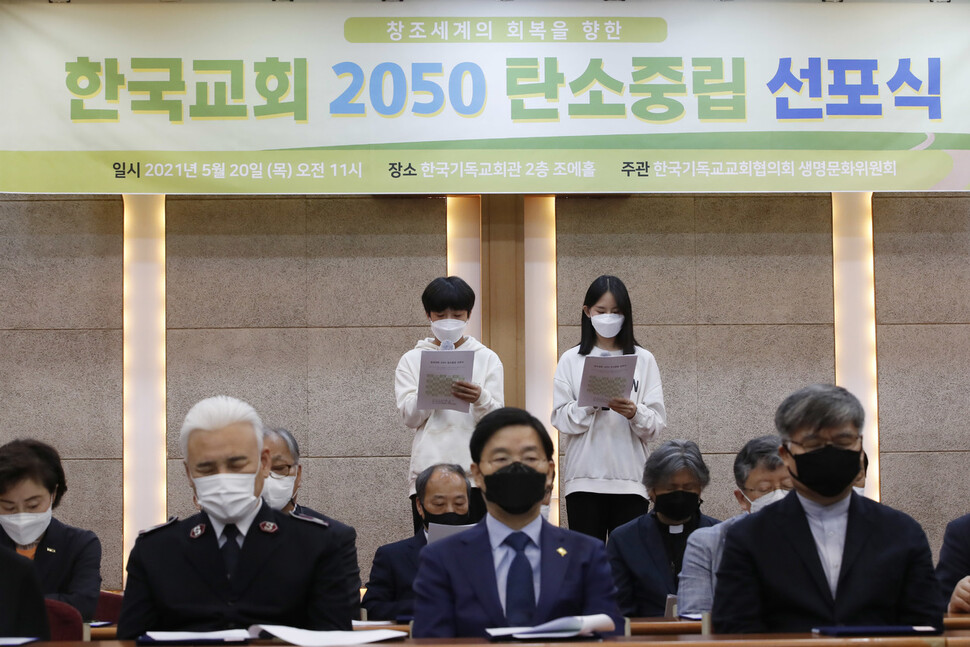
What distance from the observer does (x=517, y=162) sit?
5.27 meters

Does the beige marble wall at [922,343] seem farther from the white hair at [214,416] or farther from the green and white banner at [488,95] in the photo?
the white hair at [214,416]

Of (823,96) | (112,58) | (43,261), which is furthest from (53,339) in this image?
(823,96)

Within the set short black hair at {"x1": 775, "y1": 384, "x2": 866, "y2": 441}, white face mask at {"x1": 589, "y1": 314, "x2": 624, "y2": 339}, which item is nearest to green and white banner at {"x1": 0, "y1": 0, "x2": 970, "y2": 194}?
white face mask at {"x1": 589, "y1": 314, "x2": 624, "y2": 339}

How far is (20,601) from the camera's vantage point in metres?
2.53

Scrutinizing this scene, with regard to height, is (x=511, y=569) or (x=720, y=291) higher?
(x=720, y=291)

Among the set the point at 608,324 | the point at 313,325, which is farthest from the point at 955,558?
the point at 313,325

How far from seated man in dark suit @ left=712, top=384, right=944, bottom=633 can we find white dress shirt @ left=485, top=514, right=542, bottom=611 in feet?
1.45

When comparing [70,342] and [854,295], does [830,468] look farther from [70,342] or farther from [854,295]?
[70,342]

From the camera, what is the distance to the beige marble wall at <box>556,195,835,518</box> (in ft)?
19.5

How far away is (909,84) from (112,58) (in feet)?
13.3

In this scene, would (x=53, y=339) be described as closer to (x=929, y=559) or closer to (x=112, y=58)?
(x=112, y=58)

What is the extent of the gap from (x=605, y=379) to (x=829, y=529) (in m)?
1.86

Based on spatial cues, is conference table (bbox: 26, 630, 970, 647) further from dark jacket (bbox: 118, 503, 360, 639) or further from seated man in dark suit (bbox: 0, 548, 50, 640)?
seated man in dark suit (bbox: 0, 548, 50, 640)

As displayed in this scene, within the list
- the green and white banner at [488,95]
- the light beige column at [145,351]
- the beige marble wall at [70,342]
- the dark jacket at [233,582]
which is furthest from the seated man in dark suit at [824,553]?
the beige marble wall at [70,342]
